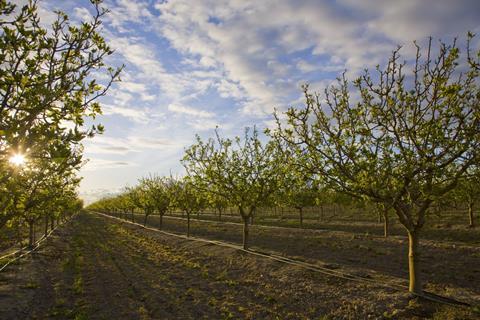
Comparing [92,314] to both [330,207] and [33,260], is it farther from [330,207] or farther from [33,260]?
[330,207]

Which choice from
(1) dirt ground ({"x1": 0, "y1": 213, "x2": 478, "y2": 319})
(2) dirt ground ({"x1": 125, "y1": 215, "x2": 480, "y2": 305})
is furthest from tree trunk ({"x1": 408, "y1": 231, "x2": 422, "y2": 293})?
(2) dirt ground ({"x1": 125, "y1": 215, "x2": 480, "y2": 305})

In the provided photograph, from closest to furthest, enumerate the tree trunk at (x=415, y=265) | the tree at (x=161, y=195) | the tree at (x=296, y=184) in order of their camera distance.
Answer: the tree trunk at (x=415, y=265) < the tree at (x=296, y=184) < the tree at (x=161, y=195)

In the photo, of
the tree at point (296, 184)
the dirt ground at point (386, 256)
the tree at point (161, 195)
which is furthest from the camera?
the tree at point (161, 195)

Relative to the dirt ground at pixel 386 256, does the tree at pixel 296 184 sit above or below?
above

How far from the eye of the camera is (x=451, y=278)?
18.8m

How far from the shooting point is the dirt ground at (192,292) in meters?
13.9

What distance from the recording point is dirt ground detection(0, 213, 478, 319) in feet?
45.6

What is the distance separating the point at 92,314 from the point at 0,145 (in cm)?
1033

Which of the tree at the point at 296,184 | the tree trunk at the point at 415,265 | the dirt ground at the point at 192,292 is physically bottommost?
the dirt ground at the point at 192,292

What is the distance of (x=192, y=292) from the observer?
687 inches

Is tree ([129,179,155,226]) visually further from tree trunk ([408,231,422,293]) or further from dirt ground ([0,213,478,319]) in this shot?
tree trunk ([408,231,422,293])

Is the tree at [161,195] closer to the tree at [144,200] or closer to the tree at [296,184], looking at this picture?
the tree at [144,200]

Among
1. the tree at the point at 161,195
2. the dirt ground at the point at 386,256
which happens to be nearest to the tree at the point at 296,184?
the dirt ground at the point at 386,256

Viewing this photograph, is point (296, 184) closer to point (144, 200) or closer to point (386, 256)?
point (386, 256)
